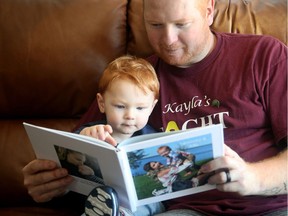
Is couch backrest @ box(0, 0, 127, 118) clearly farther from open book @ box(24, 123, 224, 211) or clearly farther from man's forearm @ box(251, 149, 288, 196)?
man's forearm @ box(251, 149, 288, 196)

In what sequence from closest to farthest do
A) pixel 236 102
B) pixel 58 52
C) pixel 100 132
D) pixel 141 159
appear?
1. pixel 141 159
2. pixel 100 132
3. pixel 236 102
4. pixel 58 52

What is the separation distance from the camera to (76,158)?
115cm

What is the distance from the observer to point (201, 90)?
133cm

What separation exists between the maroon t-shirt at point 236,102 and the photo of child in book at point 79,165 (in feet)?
0.99

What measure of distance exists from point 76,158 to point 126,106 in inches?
9.0

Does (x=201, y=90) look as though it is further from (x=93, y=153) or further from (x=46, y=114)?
(x=46, y=114)

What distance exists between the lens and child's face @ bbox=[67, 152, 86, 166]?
3.69ft

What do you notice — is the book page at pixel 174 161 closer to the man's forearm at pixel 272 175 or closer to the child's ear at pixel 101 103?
the man's forearm at pixel 272 175

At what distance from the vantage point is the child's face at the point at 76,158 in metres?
1.12

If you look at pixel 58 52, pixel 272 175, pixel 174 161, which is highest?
pixel 58 52

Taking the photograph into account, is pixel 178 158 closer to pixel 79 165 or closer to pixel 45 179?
pixel 79 165

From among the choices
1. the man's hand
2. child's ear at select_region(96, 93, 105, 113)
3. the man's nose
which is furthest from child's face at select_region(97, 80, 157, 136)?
the man's hand

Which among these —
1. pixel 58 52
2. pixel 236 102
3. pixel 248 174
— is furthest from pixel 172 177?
pixel 58 52

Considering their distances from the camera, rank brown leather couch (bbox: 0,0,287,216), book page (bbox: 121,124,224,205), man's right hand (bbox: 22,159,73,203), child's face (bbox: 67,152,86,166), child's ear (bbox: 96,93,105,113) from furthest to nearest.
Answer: brown leather couch (bbox: 0,0,287,216), child's ear (bbox: 96,93,105,113), man's right hand (bbox: 22,159,73,203), child's face (bbox: 67,152,86,166), book page (bbox: 121,124,224,205)
